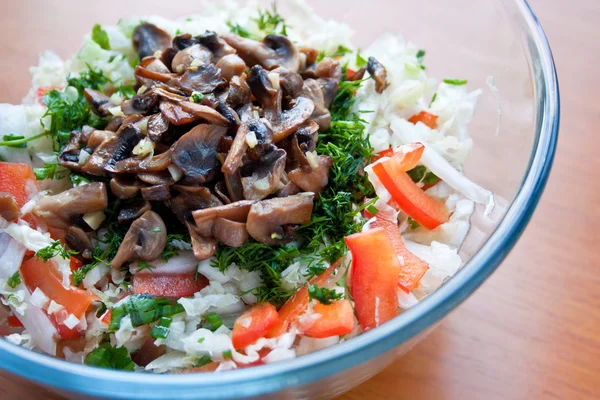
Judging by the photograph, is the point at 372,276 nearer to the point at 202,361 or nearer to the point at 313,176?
the point at 313,176

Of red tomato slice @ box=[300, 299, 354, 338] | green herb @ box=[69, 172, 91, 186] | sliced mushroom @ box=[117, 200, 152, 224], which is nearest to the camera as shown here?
red tomato slice @ box=[300, 299, 354, 338]

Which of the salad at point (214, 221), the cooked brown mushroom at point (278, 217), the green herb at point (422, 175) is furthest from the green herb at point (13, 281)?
the green herb at point (422, 175)

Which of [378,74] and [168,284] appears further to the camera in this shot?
[378,74]

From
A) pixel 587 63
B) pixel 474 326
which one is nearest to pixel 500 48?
pixel 587 63

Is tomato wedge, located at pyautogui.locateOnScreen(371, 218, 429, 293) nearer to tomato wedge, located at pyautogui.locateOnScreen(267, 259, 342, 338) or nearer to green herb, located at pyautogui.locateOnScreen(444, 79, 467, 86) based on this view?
tomato wedge, located at pyautogui.locateOnScreen(267, 259, 342, 338)

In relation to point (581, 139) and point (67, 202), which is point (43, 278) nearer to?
point (67, 202)

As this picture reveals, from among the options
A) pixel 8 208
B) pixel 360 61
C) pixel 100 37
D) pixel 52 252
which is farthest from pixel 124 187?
pixel 360 61

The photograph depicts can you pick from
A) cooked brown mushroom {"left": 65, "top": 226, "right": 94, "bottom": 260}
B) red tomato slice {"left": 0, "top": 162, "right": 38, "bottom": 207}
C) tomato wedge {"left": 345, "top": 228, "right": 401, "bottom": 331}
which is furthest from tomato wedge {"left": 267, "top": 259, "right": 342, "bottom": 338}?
red tomato slice {"left": 0, "top": 162, "right": 38, "bottom": 207}
